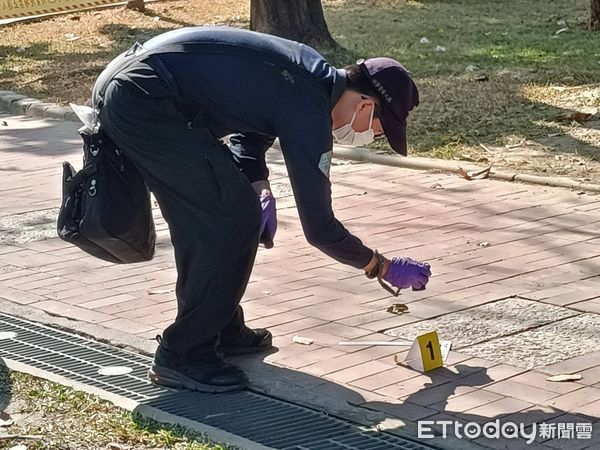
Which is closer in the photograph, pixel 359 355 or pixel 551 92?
pixel 359 355

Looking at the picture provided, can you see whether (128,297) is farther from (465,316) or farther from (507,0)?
(507,0)

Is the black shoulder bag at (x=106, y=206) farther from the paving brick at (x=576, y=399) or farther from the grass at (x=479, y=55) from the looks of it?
the grass at (x=479, y=55)

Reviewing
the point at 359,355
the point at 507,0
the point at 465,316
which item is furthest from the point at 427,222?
the point at 507,0

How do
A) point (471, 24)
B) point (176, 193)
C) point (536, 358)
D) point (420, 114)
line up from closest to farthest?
1. point (176, 193)
2. point (536, 358)
3. point (420, 114)
4. point (471, 24)

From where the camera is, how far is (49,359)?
17.4ft

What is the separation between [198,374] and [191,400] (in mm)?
135

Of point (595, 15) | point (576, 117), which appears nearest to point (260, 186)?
point (576, 117)

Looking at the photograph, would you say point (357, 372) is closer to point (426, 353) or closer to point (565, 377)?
point (426, 353)

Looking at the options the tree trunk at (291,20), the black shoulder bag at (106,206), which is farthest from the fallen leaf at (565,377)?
the tree trunk at (291,20)

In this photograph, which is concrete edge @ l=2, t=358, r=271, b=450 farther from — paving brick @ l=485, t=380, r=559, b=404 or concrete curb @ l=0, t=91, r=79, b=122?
concrete curb @ l=0, t=91, r=79, b=122

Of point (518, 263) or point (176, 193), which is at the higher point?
point (176, 193)

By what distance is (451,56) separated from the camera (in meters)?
12.7

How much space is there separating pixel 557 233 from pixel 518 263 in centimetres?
63

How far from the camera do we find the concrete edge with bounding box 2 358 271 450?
4.32 m
